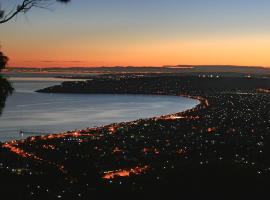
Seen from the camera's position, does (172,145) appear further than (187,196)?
Yes

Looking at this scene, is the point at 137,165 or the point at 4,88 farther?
the point at 137,165

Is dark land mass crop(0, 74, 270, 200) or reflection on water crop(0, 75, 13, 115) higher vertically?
reflection on water crop(0, 75, 13, 115)

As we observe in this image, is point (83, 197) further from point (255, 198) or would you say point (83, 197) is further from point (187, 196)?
A: point (255, 198)

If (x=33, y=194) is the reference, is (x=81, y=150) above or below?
below

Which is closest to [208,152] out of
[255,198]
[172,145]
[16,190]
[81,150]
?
[172,145]

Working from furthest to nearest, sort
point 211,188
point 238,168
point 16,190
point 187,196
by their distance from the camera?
1. point 238,168
2. point 211,188
3. point 187,196
4. point 16,190

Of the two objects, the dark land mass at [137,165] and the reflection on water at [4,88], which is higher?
the reflection on water at [4,88]

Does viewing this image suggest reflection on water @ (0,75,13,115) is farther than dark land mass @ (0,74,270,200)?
No

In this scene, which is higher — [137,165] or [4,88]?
[4,88]

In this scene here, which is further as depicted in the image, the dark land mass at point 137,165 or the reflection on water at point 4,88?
the dark land mass at point 137,165

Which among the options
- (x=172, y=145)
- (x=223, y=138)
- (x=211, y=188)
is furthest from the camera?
(x=223, y=138)
